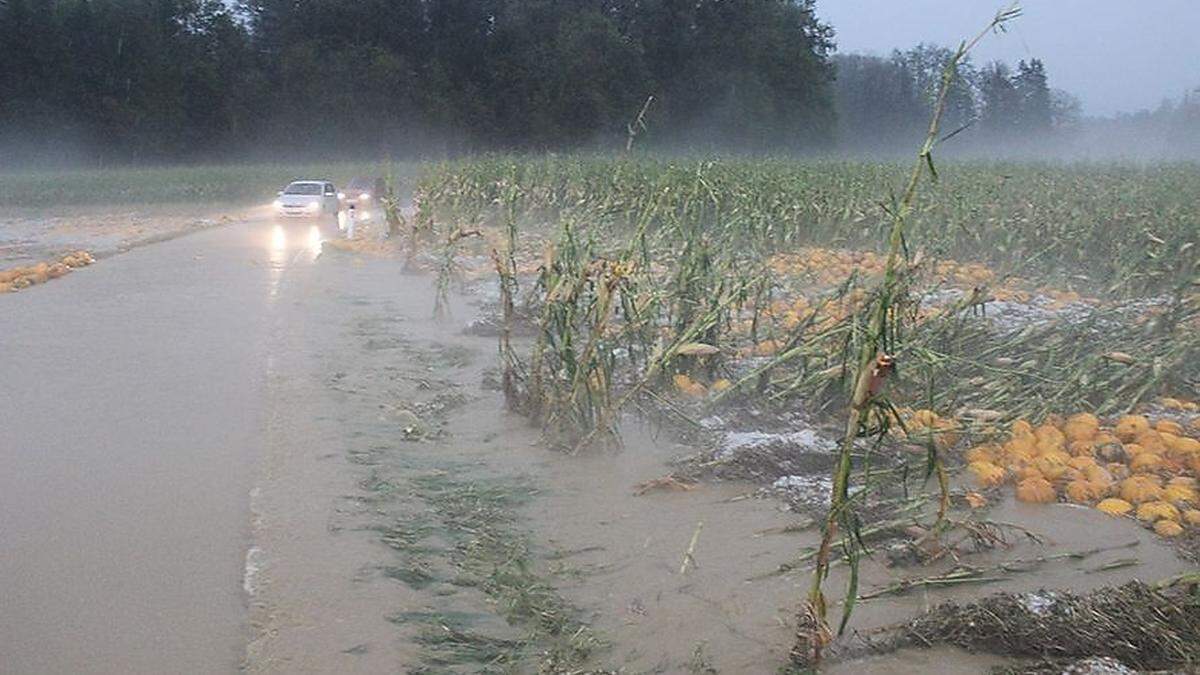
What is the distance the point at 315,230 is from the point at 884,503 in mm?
21623

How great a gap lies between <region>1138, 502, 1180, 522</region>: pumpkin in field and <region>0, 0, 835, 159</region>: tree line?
48.8 meters

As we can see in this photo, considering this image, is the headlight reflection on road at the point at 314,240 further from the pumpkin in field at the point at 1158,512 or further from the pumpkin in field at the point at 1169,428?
the pumpkin in field at the point at 1158,512

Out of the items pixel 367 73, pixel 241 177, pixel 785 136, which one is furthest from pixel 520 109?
pixel 241 177

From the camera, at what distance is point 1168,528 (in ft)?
18.1

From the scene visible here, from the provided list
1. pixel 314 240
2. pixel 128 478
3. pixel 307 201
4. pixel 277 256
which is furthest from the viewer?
pixel 307 201

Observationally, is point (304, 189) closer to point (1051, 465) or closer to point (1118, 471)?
point (1051, 465)

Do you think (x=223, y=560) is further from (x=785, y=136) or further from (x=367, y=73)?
(x=785, y=136)

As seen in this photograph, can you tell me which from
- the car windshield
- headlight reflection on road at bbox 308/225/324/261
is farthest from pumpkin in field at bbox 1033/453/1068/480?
the car windshield

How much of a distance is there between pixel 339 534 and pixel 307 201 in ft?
74.6

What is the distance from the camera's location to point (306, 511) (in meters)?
6.15

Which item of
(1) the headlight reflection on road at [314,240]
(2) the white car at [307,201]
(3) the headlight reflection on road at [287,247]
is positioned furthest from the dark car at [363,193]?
(1) the headlight reflection on road at [314,240]

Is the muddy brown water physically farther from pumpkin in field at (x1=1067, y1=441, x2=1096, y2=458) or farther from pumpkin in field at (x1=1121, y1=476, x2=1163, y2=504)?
pumpkin in field at (x1=1067, y1=441, x2=1096, y2=458)

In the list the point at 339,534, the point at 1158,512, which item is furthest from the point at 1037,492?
the point at 339,534

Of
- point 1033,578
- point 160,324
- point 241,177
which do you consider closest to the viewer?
point 1033,578
